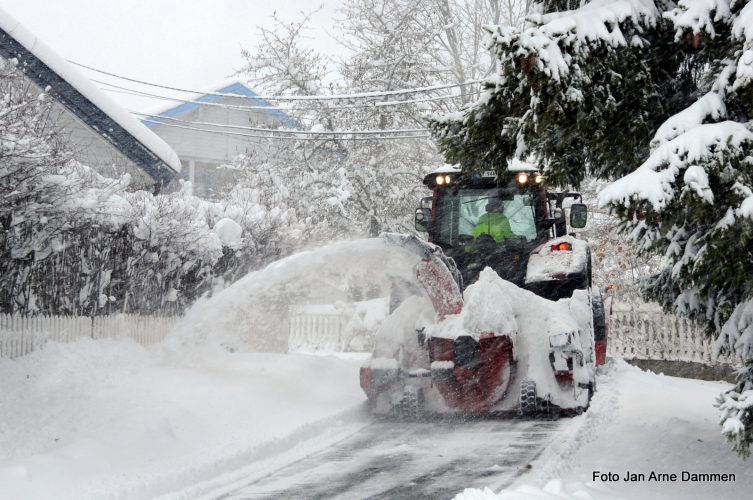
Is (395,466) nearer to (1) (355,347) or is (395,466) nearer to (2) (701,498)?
(2) (701,498)

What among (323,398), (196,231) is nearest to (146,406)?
(323,398)

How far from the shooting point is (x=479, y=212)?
10828 mm

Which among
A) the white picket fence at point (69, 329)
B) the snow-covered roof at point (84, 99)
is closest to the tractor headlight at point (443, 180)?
the white picket fence at point (69, 329)

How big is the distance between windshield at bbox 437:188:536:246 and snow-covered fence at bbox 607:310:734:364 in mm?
5718

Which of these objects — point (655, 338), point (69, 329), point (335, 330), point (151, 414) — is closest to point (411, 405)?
point (151, 414)

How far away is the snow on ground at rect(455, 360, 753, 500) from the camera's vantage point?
578 centimetres

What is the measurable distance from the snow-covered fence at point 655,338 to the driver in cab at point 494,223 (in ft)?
19.0

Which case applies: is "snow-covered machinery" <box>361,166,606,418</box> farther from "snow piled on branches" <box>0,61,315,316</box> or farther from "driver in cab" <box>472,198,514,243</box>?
"snow piled on branches" <box>0,61,315,316</box>

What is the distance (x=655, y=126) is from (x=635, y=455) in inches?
111

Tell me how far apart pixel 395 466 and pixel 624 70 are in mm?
3598

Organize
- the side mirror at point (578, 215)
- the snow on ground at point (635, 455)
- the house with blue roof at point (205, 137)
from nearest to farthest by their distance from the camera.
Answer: the snow on ground at point (635, 455), the side mirror at point (578, 215), the house with blue roof at point (205, 137)

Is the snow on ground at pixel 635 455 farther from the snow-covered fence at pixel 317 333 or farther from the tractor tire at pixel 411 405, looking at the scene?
the snow-covered fence at pixel 317 333

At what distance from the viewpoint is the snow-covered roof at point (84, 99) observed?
1422 centimetres

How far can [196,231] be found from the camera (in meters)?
11.4
